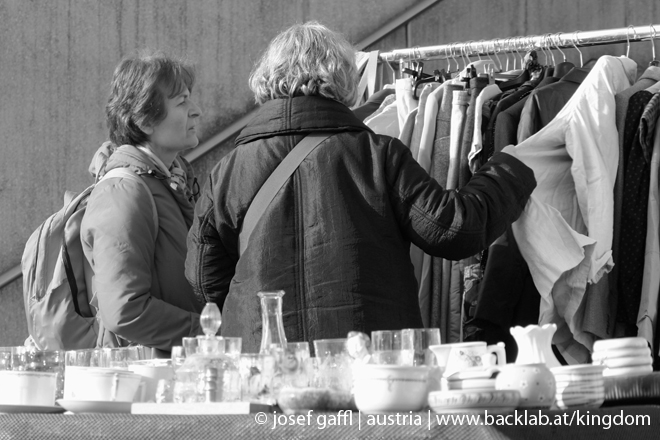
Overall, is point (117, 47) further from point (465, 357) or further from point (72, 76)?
point (465, 357)

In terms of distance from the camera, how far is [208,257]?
8.20 feet

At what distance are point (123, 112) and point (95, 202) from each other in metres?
0.28

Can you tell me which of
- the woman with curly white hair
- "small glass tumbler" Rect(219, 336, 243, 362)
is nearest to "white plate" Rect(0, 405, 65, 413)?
"small glass tumbler" Rect(219, 336, 243, 362)

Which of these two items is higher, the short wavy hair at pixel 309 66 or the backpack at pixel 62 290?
the short wavy hair at pixel 309 66

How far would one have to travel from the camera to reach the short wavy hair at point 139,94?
2.95 meters

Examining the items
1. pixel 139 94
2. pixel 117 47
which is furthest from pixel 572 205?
pixel 117 47

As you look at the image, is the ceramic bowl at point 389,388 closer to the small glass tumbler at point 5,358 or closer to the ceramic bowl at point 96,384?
the ceramic bowl at point 96,384

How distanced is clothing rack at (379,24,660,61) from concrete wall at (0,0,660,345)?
0.85 meters

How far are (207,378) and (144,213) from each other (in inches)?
48.6

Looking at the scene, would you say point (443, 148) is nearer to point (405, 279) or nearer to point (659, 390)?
point (405, 279)

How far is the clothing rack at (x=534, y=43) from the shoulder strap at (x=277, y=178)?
3.66ft

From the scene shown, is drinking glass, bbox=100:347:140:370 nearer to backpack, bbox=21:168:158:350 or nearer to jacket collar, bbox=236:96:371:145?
jacket collar, bbox=236:96:371:145

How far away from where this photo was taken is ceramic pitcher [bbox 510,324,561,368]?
64.9 inches

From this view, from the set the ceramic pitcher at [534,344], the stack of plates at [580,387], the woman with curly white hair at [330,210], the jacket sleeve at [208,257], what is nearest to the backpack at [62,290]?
the jacket sleeve at [208,257]
